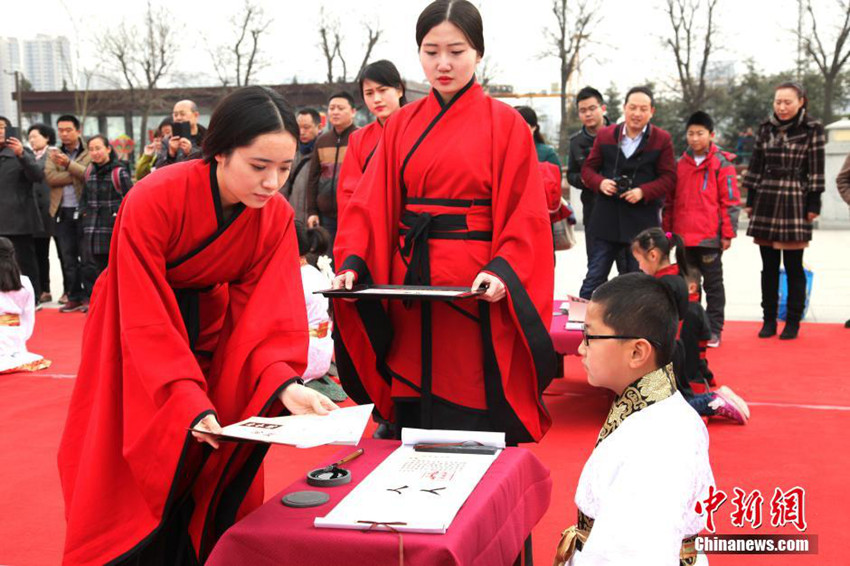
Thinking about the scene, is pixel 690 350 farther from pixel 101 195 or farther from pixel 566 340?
pixel 101 195

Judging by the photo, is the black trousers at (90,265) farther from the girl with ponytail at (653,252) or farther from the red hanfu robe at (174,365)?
the red hanfu robe at (174,365)

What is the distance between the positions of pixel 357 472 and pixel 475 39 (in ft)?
4.87

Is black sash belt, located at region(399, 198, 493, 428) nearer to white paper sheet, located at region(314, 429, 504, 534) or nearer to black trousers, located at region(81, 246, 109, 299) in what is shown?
white paper sheet, located at region(314, 429, 504, 534)

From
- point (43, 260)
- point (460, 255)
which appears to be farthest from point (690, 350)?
point (43, 260)

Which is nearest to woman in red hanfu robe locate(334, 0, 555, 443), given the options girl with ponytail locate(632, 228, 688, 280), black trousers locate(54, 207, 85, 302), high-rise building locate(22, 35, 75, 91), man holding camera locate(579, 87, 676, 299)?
girl with ponytail locate(632, 228, 688, 280)

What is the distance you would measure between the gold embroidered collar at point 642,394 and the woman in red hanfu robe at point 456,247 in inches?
37.0

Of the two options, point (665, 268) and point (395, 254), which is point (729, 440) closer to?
point (665, 268)

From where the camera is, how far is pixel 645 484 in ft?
5.68

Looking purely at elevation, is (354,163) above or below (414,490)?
above

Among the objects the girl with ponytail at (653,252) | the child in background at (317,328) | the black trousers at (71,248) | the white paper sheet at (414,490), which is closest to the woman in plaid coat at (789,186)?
the girl with ponytail at (653,252)

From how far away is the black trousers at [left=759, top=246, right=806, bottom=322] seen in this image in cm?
627

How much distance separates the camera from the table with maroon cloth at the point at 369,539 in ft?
5.71

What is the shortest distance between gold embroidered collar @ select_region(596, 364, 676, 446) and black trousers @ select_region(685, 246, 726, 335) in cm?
436

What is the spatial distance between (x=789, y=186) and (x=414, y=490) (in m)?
4.89
